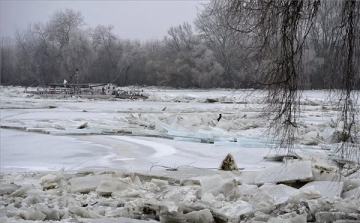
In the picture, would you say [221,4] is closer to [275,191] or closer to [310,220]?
[275,191]

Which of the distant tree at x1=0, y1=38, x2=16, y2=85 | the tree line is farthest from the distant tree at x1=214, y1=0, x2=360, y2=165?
the distant tree at x1=0, y1=38, x2=16, y2=85

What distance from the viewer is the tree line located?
602 centimetres

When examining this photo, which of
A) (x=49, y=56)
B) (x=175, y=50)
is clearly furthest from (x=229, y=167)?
(x=175, y=50)

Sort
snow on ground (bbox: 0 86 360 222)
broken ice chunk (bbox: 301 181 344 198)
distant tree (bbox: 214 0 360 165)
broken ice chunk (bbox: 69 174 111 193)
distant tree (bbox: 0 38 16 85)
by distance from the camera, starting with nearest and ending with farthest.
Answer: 1. snow on ground (bbox: 0 86 360 222)
2. distant tree (bbox: 214 0 360 165)
3. broken ice chunk (bbox: 301 181 344 198)
4. broken ice chunk (bbox: 69 174 111 193)
5. distant tree (bbox: 0 38 16 85)

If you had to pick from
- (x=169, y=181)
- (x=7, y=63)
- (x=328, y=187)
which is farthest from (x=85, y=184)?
(x=7, y=63)

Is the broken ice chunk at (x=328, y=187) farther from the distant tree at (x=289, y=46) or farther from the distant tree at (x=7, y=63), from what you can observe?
the distant tree at (x=7, y=63)

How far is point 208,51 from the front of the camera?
49.3 meters

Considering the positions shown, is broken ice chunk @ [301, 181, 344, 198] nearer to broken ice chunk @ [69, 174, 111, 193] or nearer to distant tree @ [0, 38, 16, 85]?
broken ice chunk @ [69, 174, 111, 193]

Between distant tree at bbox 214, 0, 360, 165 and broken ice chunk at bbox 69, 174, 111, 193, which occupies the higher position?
distant tree at bbox 214, 0, 360, 165

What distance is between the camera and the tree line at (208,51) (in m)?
6.02

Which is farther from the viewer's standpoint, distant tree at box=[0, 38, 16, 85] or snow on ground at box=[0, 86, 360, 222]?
distant tree at box=[0, 38, 16, 85]

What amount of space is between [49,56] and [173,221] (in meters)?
53.9

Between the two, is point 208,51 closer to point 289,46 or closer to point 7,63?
point 7,63

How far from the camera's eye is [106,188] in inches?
259
